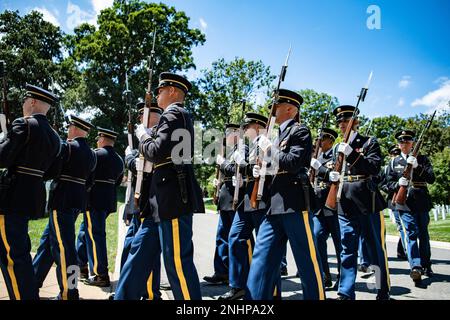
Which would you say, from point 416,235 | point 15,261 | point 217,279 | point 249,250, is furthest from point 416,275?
point 15,261

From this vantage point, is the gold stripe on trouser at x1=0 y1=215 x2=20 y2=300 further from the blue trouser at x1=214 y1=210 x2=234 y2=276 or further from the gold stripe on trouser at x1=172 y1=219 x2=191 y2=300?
the blue trouser at x1=214 y1=210 x2=234 y2=276

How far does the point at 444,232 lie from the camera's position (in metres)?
13.1

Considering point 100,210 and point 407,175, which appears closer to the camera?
point 100,210

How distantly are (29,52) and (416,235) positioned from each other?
28919mm

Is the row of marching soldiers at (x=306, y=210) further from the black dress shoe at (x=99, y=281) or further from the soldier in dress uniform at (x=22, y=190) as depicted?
the soldier in dress uniform at (x=22, y=190)

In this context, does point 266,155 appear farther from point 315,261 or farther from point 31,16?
point 31,16

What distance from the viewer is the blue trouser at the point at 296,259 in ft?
11.2

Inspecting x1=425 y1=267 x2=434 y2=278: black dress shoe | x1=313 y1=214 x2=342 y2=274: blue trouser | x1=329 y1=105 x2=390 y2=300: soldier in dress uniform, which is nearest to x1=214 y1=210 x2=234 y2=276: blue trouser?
x1=313 y1=214 x2=342 y2=274: blue trouser

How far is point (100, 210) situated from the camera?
5.70m

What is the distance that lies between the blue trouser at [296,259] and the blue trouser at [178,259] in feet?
2.09

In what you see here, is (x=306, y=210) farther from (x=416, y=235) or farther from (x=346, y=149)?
(x=416, y=235)

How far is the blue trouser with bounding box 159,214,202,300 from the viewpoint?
3.03 m

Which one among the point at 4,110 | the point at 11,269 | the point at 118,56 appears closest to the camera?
the point at 11,269
